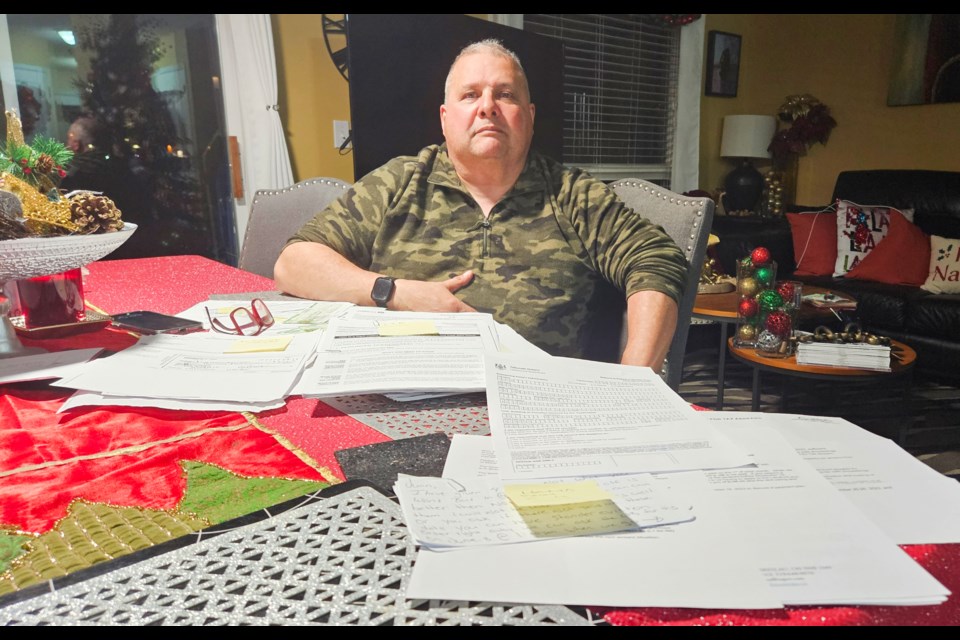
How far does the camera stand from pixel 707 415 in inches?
25.5

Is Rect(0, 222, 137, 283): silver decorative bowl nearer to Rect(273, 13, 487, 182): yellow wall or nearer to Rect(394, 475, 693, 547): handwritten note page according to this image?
Rect(394, 475, 693, 547): handwritten note page

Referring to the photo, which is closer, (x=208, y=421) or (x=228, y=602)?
(x=228, y=602)

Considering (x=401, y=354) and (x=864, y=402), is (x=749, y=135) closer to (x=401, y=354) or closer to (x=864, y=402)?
(x=864, y=402)

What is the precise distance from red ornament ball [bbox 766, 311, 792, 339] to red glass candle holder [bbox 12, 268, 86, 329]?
2.05m

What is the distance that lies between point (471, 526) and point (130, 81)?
A: 3.20 meters

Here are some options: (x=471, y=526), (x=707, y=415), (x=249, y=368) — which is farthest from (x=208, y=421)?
(x=707, y=415)

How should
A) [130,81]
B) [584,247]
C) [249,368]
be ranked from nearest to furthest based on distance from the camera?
[249,368], [584,247], [130,81]

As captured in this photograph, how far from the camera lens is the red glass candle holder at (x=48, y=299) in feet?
3.14

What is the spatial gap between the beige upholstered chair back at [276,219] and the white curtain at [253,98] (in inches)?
44.3

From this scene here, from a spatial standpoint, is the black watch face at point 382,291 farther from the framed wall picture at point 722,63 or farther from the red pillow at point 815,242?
the framed wall picture at point 722,63

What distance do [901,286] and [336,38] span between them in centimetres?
307

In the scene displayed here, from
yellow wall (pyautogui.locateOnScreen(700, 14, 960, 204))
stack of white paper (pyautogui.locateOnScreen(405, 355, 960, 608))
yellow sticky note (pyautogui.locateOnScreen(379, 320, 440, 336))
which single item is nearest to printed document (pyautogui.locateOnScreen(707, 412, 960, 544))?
stack of white paper (pyautogui.locateOnScreen(405, 355, 960, 608))

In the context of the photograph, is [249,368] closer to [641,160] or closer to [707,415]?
[707,415]

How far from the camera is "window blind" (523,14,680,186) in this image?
4.09m
